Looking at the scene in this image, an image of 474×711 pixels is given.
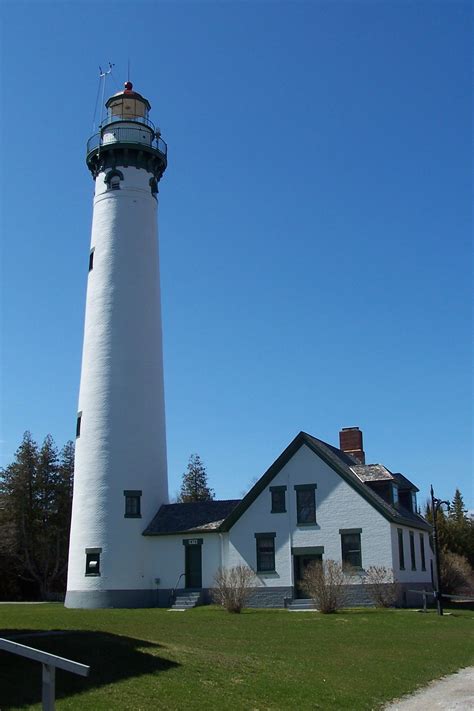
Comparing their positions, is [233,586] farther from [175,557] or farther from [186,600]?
[175,557]

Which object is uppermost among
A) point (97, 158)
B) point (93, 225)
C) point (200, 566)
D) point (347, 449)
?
point (97, 158)

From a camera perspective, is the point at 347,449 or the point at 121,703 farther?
the point at 347,449

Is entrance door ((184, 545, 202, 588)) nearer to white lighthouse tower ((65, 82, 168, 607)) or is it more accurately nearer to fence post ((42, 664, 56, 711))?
white lighthouse tower ((65, 82, 168, 607))

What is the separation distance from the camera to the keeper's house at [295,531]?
3144 cm

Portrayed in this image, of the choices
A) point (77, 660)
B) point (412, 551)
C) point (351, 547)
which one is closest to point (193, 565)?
point (351, 547)

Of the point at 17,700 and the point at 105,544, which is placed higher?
the point at 105,544

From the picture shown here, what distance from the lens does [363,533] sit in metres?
31.4

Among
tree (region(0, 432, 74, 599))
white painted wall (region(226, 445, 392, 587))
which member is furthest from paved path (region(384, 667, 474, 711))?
tree (region(0, 432, 74, 599))

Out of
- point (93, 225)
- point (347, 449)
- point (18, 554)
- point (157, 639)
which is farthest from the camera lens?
point (18, 554)

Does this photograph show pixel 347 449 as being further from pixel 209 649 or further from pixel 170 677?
pixel 170 677

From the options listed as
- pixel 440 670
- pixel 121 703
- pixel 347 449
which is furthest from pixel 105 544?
pixel 121 703

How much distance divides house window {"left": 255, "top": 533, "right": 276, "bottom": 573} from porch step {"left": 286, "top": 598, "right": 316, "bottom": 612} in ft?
5.73

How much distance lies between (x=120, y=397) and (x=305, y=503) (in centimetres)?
897

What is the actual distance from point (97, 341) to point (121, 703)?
24.8 meters
